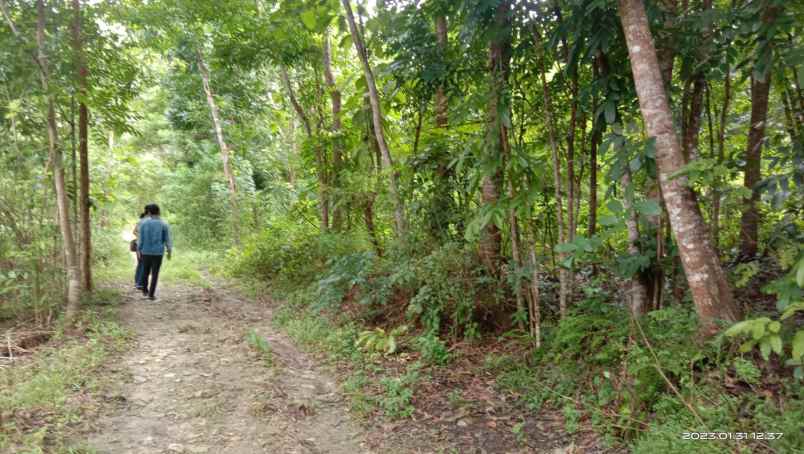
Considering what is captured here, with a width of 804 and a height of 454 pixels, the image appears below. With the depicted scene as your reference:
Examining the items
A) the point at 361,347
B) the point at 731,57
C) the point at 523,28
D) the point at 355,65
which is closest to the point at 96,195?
the point at 355,65

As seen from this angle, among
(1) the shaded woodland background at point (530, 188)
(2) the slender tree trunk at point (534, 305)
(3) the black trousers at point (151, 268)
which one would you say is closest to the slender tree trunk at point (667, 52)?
(1) the shaded woodland background at point (530, 188)

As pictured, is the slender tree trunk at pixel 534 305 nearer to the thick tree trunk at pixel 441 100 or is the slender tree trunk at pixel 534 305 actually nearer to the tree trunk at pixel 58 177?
the thick tree trunk at pixel 441 100

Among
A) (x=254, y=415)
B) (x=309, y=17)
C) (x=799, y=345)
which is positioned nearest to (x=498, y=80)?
(x=309, y=17)

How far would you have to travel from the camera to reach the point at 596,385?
4.16 metres

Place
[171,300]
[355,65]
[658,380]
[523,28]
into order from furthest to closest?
[355,65], [171,300], [523,28], [658,380]

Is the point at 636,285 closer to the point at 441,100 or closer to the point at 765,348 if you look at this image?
the point at 765,348

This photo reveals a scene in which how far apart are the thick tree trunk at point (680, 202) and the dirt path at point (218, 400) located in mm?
2901

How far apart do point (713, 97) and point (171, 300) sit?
363 inches

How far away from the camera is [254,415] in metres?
4.22

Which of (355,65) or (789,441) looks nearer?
(789,441)

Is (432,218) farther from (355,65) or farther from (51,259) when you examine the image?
(355,65)

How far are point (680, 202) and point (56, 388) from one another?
5.55 metres

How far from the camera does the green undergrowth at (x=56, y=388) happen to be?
11.5 ft

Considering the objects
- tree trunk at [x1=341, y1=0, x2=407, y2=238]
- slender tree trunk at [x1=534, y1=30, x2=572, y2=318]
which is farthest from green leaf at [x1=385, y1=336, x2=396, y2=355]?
slender tree trunk at [x1=534, y1=30, x2=572, y2=318]
